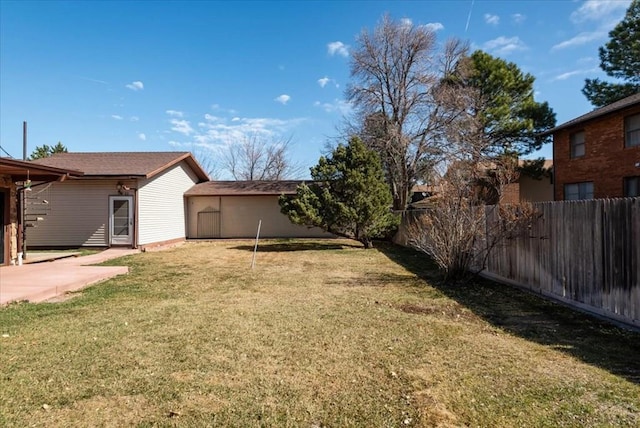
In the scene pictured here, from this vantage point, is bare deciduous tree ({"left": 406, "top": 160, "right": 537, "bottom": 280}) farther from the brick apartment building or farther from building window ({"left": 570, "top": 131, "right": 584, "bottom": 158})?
building window ({"left": 570, "top": 131, "right": 584, "bottom": 158})

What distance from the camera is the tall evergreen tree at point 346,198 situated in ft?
52.0

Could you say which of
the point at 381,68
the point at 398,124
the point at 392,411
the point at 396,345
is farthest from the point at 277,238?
the point at 392,411

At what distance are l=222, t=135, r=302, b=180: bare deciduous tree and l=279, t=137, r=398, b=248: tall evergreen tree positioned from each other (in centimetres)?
2384

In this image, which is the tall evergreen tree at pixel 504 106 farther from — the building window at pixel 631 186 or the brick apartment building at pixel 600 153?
the building window at pixel 631 186

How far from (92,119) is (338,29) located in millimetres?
15027

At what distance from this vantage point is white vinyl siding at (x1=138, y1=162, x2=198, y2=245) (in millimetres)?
16266

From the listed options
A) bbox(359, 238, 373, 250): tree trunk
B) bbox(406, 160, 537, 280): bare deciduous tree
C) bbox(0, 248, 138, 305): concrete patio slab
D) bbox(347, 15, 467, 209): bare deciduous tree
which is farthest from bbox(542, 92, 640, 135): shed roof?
bbox(0, 248, 138, 305): concrete patio slab

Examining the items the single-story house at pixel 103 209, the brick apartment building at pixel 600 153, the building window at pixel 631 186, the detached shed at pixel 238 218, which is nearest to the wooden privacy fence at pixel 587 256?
the building window at pixel 631 186

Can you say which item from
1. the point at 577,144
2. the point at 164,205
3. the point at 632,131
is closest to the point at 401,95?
the point at 577,144

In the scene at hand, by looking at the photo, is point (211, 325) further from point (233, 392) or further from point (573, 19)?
point (573, 19)

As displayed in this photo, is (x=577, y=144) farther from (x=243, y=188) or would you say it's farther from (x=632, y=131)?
(x=243, y=188)

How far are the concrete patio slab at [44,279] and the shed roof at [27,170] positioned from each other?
7.99 ft

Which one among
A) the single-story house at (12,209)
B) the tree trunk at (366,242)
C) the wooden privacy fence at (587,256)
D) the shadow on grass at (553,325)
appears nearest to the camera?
the shadow on grass at (553,325)

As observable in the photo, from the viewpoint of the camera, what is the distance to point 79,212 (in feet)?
53.0
